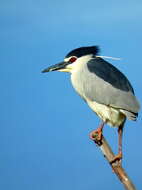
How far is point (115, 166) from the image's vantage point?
2484mm

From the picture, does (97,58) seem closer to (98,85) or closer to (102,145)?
(98,85)

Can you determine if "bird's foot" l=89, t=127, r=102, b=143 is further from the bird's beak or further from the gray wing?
the bird's beak

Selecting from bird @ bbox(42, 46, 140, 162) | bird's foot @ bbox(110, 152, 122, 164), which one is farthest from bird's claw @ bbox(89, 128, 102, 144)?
bird's foot @ bbox(110, 152, 122, 164)

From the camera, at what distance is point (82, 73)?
2930mm

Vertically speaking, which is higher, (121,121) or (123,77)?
(123,77)

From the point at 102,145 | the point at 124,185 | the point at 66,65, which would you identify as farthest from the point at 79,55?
the point at 124,185

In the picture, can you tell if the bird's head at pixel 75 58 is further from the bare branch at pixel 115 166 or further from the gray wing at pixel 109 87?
the bare branch at pixel 115 166

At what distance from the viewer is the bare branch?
2348mm

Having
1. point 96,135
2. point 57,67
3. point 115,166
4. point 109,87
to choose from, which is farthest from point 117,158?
point 57,67

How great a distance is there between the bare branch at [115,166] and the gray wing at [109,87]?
27cm

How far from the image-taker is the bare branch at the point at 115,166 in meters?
2.35

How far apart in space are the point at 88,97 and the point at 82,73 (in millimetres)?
160

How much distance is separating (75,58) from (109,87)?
1.09 feet

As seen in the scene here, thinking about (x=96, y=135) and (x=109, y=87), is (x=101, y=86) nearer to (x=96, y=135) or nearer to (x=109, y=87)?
(x=109, y=87)
